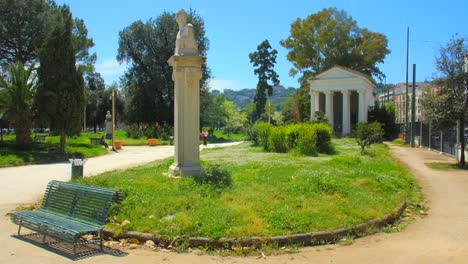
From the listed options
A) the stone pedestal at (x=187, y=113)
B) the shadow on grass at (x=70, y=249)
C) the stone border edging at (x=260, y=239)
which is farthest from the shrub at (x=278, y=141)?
the shadow on grass at (x=70, y=249)

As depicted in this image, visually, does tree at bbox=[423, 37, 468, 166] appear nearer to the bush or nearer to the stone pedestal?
the bush

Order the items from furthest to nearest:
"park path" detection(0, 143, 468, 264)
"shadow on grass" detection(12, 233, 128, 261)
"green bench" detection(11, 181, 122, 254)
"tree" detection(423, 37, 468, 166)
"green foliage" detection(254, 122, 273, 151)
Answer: "green foliage" detection(254, 122, 273, 151) < "tree" detection(423, 37, 468, 166) < "green bench" detection(11, 181, 122, 254) < "shadow on grass" detection(12, 233, 128, 261) < "park path" detection(0, 143, 468, 264)

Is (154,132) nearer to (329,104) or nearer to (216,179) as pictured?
(329,104)

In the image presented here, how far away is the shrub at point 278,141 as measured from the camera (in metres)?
22.0

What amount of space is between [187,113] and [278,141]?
12.3 metres

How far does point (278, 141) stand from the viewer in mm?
22219

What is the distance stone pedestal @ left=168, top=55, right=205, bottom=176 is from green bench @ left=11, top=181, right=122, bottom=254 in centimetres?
364

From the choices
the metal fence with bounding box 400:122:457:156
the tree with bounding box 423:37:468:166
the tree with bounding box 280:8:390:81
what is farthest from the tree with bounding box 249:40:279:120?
the tree with bounding box 423:37:468:166

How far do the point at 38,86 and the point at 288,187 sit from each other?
19.6 metres

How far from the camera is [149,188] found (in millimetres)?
8852

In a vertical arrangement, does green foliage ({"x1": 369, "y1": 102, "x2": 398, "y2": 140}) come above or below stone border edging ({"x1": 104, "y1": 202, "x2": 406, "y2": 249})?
above

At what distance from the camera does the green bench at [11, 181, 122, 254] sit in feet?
19.6

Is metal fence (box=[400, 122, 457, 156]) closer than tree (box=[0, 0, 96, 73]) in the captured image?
Yes

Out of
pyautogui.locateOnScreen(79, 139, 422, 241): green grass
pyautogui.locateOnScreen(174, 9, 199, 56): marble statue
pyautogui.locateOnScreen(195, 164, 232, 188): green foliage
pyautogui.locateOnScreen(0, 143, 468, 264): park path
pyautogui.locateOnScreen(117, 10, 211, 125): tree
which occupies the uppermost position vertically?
pyautogui.locateOnScreen(117, 10, 211, 125): tree
